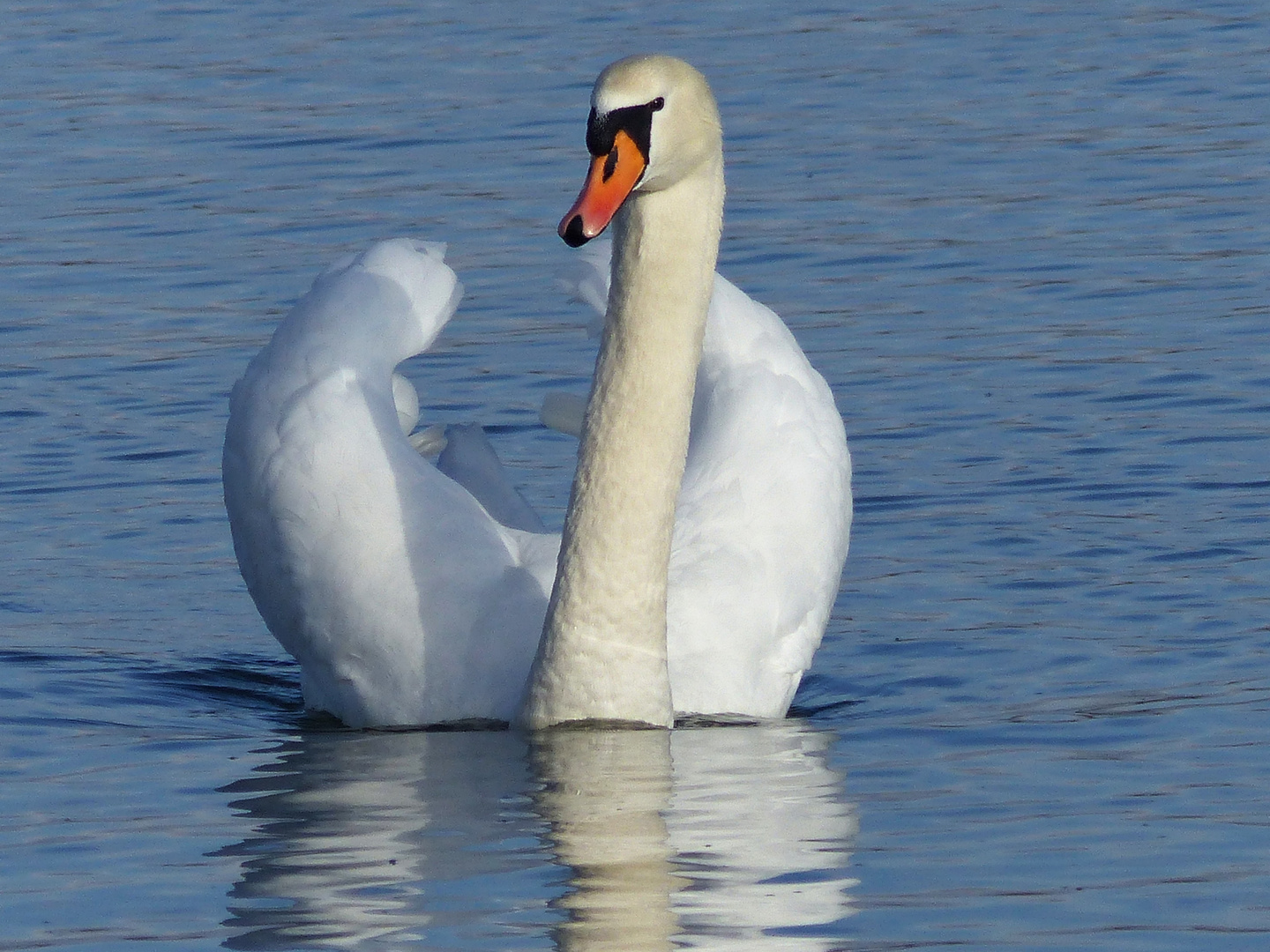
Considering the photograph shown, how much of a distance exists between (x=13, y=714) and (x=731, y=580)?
2.03m

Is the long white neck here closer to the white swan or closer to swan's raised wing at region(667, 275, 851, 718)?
the white swan

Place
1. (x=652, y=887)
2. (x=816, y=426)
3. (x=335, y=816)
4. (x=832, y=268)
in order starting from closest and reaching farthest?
1. (x=652, y=887)
2. (x=335, y=816)
3. (x=816, y=426)
4. (x=832, y=268)

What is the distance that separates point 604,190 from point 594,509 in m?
1.03

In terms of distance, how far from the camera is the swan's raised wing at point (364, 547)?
24.1 ft

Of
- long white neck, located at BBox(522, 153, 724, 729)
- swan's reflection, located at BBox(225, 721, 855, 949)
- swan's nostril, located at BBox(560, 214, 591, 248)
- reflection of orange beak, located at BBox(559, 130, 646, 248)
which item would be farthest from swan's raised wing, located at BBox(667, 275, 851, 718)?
swan's nostril, located at BBox(560, 214, 591, 248)

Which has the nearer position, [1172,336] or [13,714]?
[13,714]

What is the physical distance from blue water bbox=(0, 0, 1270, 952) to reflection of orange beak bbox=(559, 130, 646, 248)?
1.38m

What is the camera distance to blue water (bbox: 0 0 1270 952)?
5.97 meters

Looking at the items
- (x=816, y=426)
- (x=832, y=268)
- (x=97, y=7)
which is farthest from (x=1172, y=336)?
(x=97, y=7)

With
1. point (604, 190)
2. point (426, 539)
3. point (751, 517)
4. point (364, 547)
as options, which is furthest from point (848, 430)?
point (604, 190)

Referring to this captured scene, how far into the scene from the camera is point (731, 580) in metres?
7.72

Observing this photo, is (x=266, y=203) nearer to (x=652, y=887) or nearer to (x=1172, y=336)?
(x=1172, y=336)

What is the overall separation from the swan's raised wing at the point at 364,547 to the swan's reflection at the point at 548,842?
0.17m

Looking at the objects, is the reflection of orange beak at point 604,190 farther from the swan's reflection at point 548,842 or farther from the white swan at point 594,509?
the swan's reflection at point 548,842
